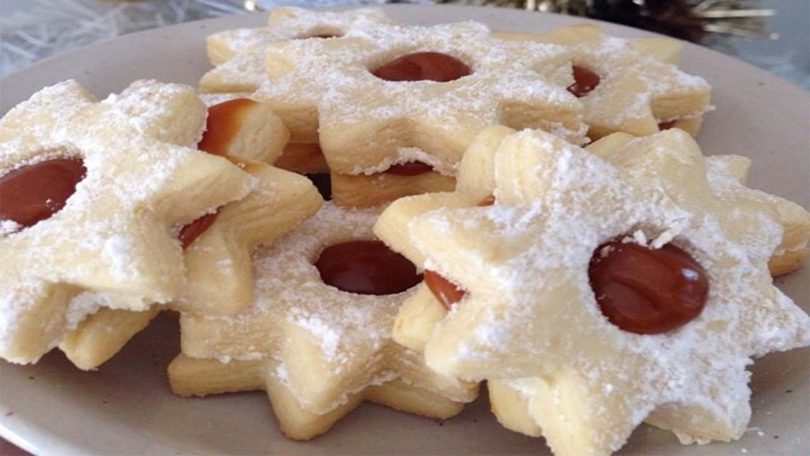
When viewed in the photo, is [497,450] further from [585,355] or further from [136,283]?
[136,283]

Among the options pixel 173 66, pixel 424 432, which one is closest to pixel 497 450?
pixel 424 432

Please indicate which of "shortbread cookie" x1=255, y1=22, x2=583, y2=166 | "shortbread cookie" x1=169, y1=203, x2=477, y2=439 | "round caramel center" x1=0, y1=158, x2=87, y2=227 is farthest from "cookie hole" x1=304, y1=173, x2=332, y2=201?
"round caramel center" x1=0, y1=158, x2=87, y2=227

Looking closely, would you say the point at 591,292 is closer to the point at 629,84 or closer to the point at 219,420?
the point at 219,420

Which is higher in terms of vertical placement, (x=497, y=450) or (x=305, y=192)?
(x=305, y=192)

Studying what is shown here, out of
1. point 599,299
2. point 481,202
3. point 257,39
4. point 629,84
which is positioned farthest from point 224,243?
point 629,84

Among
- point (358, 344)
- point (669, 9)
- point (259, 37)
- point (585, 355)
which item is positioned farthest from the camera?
point (669, 9)
